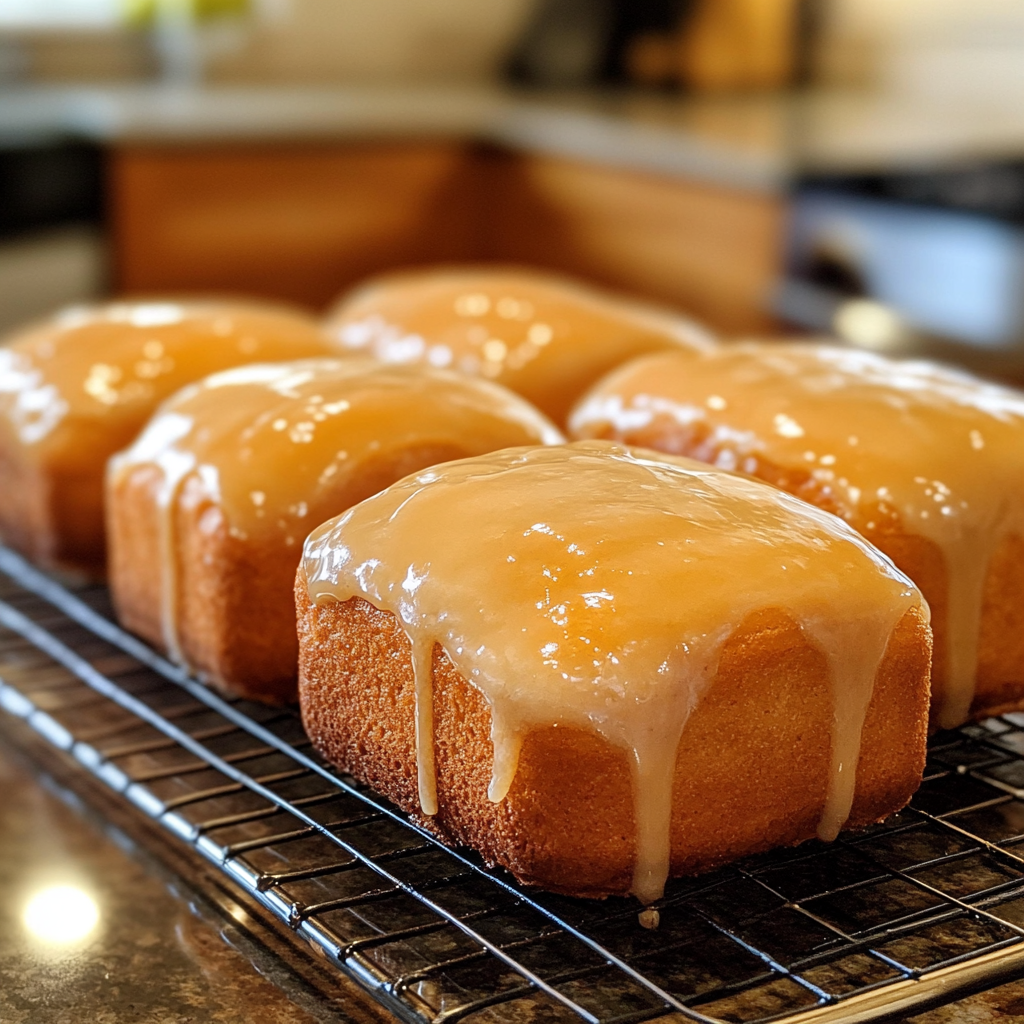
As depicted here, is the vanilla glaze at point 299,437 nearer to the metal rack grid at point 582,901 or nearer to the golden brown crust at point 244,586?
the golden brown crust at point 244,586

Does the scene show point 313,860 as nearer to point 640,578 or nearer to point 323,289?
point 640,578

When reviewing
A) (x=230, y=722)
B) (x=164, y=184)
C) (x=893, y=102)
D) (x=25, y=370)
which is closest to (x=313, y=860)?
(x=230, y=722)

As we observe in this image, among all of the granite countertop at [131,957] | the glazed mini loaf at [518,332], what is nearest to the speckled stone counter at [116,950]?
the granite countertop at [131,957]

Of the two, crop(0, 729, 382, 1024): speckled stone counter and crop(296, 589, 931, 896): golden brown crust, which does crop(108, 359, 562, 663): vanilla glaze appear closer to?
crop(296, 589, 931, 896): golden brown crust

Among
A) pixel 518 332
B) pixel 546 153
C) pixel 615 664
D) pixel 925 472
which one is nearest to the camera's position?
pixel 615 664

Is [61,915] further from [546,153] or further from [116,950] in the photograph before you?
[546,153]

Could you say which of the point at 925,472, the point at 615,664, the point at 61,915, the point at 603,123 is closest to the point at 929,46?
the point at 603,123

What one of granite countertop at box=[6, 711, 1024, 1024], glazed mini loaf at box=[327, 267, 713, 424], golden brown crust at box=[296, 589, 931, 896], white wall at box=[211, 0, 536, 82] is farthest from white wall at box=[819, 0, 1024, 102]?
granite countertop at box=[6, 711, 1024, 1024]
